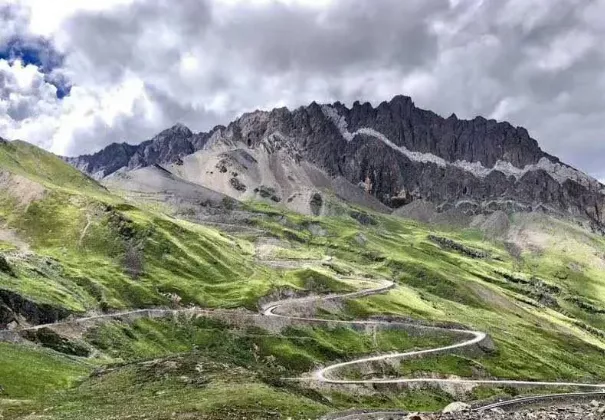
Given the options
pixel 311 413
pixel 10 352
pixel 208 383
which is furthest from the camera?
pixel 10 352

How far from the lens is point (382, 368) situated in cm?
18925

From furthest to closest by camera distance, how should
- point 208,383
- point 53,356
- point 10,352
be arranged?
point 53,356 → point 10,352 → point 208,383

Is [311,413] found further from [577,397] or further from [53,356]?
[577,397]

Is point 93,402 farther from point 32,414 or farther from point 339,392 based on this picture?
point 339,392

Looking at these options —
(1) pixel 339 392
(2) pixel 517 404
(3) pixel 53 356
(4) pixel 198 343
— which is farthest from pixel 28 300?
(2) pixel 517 404

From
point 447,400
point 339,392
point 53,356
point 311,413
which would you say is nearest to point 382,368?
point 447,400

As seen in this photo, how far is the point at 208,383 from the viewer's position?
9344 cm

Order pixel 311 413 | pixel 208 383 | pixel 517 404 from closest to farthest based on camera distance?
pixel 311 413 < pixel 208 383 < pixel 517 404

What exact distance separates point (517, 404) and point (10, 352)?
105442 millimetres

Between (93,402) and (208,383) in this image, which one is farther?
(208,383)

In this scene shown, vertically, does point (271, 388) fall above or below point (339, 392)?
above

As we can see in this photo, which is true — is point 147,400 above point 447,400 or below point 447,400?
above

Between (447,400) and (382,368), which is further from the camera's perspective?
(382,368)

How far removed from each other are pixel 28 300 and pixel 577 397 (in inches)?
5532
